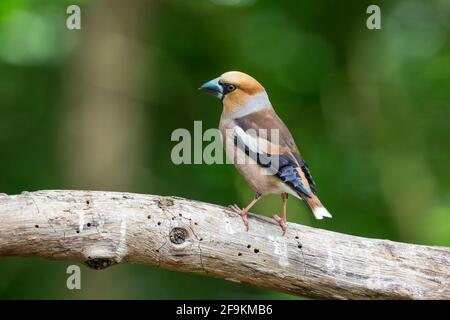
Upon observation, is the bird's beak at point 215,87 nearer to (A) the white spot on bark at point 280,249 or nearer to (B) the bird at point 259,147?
(B) the bird at point 259,147

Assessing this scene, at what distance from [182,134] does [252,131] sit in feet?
9.45

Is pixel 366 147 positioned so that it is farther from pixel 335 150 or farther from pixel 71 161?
pixel 71 161

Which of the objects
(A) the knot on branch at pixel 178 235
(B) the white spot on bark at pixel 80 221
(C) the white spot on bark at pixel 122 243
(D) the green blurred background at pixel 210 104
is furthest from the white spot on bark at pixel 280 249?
(D) the green blurred background at pixel 210 104

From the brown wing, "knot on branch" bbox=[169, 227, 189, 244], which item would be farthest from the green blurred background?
"knot on branch" bbox=[169, 227, 189, 244]

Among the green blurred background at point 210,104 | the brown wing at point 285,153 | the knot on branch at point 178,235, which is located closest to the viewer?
the knot on branch at point 178,235

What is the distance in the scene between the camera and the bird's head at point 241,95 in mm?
5156

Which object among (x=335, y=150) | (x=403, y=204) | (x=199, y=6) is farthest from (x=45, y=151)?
(x=403, y=204)

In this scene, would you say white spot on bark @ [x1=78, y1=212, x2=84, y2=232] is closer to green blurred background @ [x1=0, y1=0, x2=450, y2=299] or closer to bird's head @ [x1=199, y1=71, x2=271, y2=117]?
bird's head @ [x1=199, y1=71, x2=271, y2=117]

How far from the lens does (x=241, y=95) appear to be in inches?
204

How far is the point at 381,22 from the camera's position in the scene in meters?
8.30

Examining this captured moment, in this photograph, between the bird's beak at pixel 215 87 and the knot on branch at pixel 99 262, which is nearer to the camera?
the knot on branch at pixel 99 262

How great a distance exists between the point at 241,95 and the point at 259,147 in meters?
0.49

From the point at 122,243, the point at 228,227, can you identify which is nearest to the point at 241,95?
the point at 228,227

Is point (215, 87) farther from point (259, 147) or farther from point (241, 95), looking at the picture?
point (259, 147)
